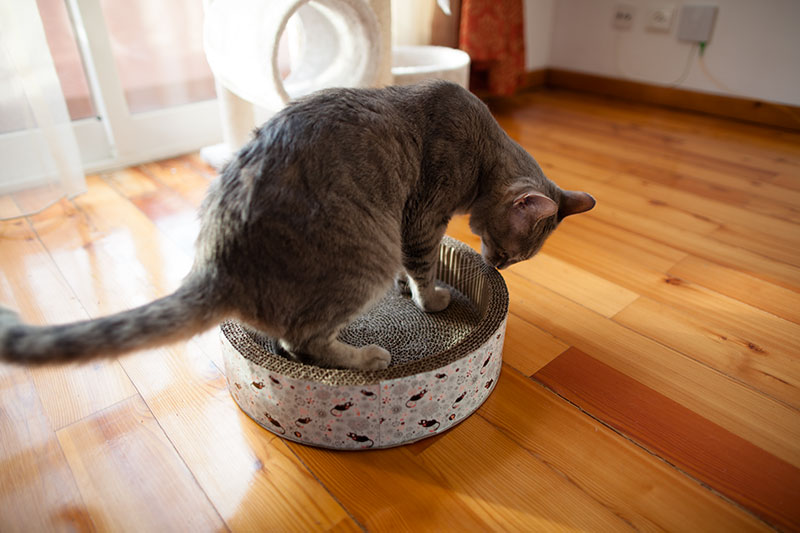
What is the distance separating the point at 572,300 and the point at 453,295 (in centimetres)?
34

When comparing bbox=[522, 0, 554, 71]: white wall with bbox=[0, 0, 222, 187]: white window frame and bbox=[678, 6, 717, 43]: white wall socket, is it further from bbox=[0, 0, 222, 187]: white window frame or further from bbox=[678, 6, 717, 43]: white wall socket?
bbox=[0, 0, 222, 187]: white window frame

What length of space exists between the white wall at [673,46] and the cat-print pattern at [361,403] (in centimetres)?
242

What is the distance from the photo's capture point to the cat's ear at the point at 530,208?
3.53 feet

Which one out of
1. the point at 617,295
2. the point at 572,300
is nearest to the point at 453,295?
the point at 572,300

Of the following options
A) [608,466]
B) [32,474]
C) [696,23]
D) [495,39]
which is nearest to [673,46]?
[696,23]

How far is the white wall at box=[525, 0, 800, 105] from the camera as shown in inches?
98.3

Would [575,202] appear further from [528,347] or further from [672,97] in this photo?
[672,97]

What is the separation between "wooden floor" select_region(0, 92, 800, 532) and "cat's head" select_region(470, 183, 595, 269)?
9.1 inches

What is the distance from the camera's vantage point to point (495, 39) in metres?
2.70

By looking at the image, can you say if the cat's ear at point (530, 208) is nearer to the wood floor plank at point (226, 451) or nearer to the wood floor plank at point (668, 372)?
the wood floor plank at point (668, 372)

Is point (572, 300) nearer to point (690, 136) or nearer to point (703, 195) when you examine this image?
point (703, 195)

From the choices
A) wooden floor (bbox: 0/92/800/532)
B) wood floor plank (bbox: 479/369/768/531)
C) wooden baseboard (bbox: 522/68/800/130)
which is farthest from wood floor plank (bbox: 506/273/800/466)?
wooden baseboard (bbox: 522/68/800/130)

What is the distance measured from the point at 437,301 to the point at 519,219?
309 mm

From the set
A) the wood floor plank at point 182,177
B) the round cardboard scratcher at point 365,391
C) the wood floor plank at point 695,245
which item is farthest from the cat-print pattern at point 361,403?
the wood floor plank at point 182,177
